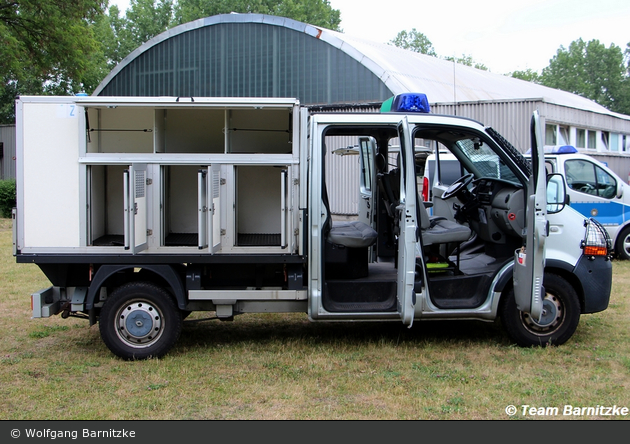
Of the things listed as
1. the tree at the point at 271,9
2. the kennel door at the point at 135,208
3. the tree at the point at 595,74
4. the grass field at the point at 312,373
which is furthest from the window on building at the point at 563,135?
the tree at the point at 595,74

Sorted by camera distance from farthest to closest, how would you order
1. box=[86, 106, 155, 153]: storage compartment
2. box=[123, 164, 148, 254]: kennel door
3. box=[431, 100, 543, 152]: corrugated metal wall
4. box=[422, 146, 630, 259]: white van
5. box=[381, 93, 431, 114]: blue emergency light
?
box=[431, 100, 543, 152]: corrugated metal wall
box=[422, 146, 630, 259]: white van
box=[86, 106, 155, 153]: storage compartment
box=[381, 93, 431, 114]: blue emergency light
box=[123, 164, 148, 254]: kennel door

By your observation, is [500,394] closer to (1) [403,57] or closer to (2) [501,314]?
(2) [501,314]

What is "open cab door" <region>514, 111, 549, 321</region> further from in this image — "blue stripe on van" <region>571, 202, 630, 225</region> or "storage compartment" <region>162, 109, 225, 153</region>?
"blue stripe on van" <region>571, 202, 630, 225</region>

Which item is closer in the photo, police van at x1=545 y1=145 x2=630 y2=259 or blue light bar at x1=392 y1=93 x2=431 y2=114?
blue light bar at x1=392 y1=93 x2=431 y2=114

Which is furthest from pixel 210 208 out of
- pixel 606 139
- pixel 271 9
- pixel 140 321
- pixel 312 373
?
pixel 271 9

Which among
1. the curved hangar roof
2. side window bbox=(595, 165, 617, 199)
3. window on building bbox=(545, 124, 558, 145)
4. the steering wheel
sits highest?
the curved hangar roof

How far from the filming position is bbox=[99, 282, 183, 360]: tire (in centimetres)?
571

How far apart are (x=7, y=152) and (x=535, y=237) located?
27.7m

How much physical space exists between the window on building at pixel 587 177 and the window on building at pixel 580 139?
7.18 metres

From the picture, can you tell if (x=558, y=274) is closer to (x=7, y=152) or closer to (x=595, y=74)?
(x=7, y=152)

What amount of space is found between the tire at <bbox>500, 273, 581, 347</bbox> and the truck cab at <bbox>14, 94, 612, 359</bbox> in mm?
13

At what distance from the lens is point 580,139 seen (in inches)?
735

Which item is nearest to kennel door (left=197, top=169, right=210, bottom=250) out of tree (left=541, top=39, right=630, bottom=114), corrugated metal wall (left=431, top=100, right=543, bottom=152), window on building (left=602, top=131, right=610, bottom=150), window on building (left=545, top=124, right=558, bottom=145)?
corrugated metal wall (left=431, top=100, right=543, bottom=152)

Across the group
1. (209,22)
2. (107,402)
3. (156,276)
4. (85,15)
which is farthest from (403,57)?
(107,402)
